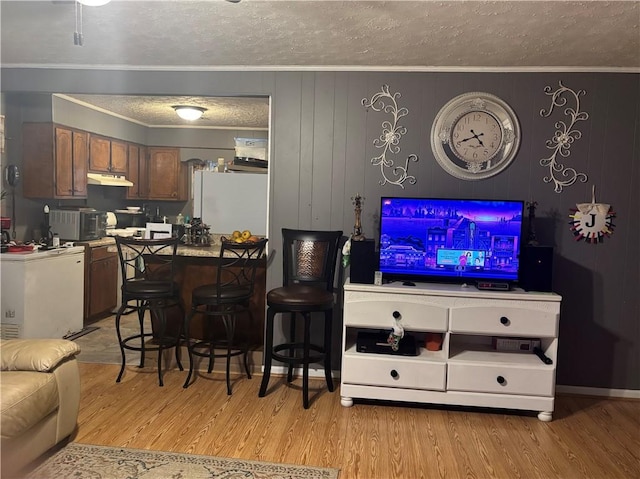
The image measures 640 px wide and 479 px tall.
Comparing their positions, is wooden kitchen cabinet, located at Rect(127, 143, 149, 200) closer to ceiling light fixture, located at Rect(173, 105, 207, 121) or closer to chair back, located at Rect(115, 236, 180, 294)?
ceiling light fixture, located at Rect(173, 105, 207, 121)

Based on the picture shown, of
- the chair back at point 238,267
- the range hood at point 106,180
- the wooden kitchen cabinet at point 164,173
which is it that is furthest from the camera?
the wooden kitchen cabinet at point 164,173

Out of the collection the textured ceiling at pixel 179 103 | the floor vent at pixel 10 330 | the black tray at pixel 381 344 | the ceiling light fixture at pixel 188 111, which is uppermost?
the textured ceiling at pixel 179 103

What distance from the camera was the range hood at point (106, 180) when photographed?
5.76 metres

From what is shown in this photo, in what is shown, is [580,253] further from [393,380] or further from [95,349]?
[95,349]

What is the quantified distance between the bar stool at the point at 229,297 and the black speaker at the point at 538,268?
71.1 inches

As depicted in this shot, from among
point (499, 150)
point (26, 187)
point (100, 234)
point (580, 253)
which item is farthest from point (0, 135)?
point (580, 253)

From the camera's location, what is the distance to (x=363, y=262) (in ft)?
11.0

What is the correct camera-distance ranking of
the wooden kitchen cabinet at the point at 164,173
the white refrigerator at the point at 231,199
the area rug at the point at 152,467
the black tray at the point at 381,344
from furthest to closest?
the wooden kitchen cabinet at the point at 164,173 → the white refrigerator at the point at 231,199 → the black tray at the point at 381,344 → the area rug at the point at 152,467

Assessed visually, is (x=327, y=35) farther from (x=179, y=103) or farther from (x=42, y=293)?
(x=42, y=293)

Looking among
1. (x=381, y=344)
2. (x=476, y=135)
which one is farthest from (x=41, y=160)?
(x=476, y=135)

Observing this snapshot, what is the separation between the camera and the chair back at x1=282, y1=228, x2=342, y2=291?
3.63 meters

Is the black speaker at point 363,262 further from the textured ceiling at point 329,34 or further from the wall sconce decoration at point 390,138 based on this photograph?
the textured ceiling at point 329,34

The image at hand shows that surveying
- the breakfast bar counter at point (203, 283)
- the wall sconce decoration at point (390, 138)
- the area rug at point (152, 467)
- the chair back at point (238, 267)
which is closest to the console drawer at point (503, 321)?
the wall sconce decoration at point (390, 138)

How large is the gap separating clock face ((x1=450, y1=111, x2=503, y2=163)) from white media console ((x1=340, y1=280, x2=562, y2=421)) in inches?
38.8
